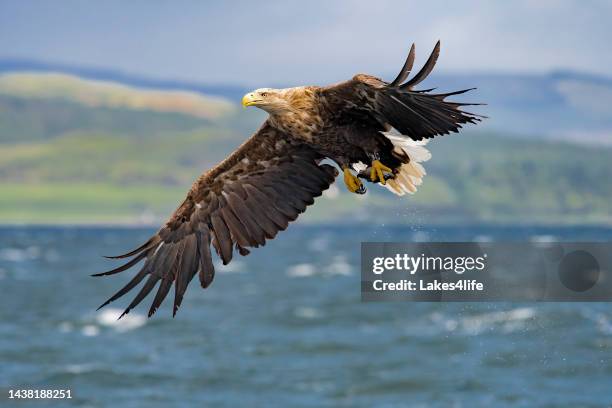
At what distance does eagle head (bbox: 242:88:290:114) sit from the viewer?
32.4ft

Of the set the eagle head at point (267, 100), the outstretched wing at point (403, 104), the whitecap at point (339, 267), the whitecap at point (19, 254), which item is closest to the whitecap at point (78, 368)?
the eagle head at point (267, 100)

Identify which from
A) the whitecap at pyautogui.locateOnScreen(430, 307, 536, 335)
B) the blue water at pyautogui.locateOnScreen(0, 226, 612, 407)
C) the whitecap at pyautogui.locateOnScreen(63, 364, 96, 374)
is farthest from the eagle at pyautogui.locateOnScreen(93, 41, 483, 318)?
the whitecap at pyautogui.locateOnScreen(430, 307, 536, 335)

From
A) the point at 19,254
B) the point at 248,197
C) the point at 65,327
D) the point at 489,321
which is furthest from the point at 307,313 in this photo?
the point at 19,254

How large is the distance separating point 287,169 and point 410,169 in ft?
4.40

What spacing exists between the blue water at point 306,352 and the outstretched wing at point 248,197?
9.17 meters

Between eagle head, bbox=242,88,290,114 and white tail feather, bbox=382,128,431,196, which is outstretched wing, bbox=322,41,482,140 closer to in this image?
eagle head, bbox=242,88,290,114

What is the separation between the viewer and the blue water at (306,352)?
28270 mm

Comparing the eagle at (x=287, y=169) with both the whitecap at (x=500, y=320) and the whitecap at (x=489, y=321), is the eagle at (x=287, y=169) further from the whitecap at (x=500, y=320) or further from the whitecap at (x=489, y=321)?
the whitecap at (x=500, y=320)

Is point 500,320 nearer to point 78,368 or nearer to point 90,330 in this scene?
point 90,330

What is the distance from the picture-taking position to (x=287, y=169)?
11398 millimetres

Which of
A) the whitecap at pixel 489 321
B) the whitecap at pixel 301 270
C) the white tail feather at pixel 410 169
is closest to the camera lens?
the white tail feather at pixel 410 169

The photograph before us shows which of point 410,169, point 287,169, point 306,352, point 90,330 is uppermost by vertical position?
point 90,330

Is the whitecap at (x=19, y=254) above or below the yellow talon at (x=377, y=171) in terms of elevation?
above

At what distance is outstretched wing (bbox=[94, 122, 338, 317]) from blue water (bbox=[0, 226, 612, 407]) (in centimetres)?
917
